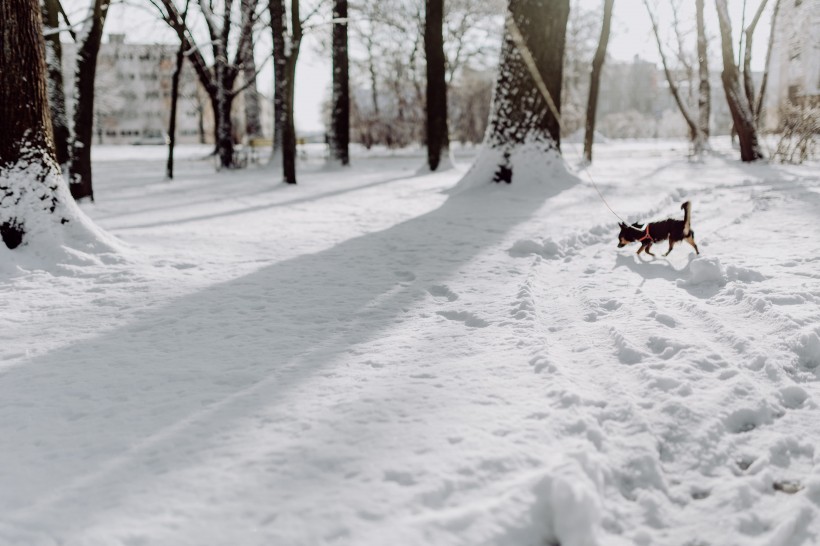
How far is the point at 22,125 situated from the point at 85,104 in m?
5.32

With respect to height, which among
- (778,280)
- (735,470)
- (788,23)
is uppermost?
(788,23)

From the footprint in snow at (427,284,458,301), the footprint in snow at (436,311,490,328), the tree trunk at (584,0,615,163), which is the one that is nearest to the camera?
the footprint in snow at (436,311,490,328)

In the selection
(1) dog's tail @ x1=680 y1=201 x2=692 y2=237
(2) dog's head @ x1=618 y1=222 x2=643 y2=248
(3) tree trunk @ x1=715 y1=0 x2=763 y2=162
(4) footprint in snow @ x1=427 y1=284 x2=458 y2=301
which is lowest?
(4) footprint in snow @ x1=427 y1=284 x2=458 y2=301

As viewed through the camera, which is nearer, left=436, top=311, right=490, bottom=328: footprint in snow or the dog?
left=436, top=311, right=490, bottom=328: footprint in snow

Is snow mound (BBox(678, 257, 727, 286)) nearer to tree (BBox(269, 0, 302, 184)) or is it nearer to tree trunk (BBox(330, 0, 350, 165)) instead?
tree (BBox(269, 0, 302, 184))

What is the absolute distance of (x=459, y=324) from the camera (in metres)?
3.74

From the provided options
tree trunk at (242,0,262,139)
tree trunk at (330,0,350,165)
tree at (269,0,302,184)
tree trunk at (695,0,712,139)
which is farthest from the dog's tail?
tree trunk at (695,0,712,139)

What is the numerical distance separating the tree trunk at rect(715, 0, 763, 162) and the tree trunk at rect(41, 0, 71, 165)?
1285 centimetres

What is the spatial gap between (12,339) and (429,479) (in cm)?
272

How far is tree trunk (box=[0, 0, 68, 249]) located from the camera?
16.5 ft

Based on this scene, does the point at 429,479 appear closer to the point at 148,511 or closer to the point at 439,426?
the point at 439,426

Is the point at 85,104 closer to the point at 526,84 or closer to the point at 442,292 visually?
the point at 526,84

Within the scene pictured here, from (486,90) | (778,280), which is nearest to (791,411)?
(778,280)

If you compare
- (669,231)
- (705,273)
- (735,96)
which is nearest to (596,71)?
(735,96)
